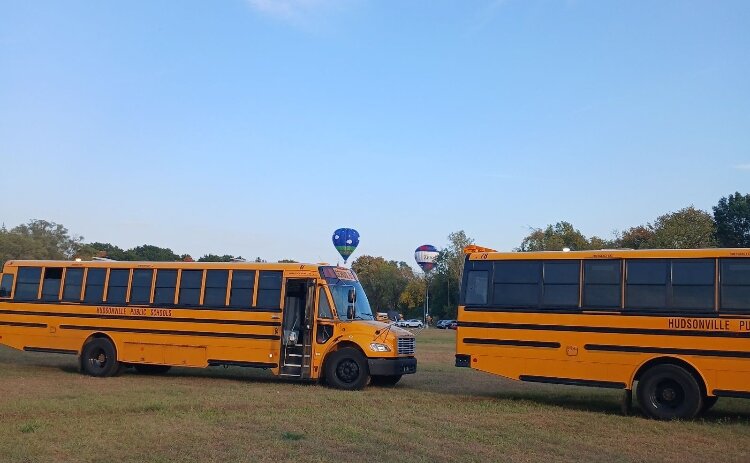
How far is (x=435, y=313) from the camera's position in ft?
351

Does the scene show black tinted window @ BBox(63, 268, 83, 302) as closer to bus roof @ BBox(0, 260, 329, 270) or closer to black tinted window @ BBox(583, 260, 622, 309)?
bus roof @ BBox(0, 260, 329, 270)

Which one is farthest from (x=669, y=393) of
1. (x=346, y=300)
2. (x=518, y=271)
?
(x=346, y=300)

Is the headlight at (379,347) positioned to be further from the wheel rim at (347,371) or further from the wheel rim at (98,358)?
the wheel rim at (98,358)

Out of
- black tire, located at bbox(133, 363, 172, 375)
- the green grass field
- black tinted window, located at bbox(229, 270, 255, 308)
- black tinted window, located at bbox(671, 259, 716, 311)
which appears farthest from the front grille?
black tire, located at bbox(133, 363, 172, 375)

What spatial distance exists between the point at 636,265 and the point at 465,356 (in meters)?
3.82

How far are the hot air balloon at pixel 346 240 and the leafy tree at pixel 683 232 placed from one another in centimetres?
2361

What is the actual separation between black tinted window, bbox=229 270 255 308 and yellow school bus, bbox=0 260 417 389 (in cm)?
2

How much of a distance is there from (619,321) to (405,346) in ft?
17.7

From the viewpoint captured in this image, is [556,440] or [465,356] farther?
[465,356]

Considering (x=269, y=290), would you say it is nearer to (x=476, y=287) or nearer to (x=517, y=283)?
(x=476, y=287)

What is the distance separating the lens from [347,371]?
17500mm

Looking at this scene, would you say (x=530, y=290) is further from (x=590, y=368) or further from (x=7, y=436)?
(x=7, y=436)

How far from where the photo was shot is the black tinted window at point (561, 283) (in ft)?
49.1

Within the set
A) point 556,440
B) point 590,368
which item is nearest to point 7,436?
point 556,440
